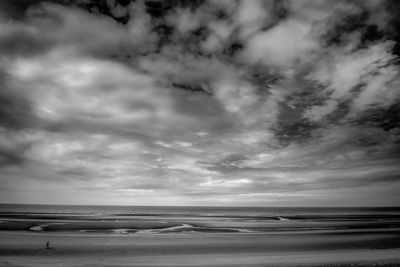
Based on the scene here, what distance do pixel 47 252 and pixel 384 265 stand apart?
29.0m

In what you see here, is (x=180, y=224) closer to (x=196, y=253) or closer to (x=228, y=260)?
(x=196, y=253)

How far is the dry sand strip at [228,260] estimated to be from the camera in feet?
71.9

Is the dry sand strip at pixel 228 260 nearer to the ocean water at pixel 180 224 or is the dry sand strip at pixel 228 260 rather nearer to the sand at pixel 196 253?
the sand at pixel 196 253

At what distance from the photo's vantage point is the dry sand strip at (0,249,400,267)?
21.9 m

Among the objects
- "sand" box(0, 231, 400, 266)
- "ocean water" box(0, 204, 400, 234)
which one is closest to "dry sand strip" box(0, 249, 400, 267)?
"sand" box(0, 231, 400, 266)

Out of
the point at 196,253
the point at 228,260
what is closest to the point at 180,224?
the point at 196,253

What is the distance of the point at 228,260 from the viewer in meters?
24.4

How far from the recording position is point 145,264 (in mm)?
22312

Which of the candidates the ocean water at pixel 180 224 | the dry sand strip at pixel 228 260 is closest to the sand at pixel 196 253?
the dry sand strip at pixel 228 260

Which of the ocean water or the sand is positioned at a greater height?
the ocean water

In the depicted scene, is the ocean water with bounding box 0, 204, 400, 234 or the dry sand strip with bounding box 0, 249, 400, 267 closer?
the dry sand strip with bounding box 0, 249, 400, 267

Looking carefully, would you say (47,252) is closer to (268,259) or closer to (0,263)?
(0,263)

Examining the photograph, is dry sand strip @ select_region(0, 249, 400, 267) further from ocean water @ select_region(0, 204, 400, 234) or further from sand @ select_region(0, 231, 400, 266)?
ocean water @ select_region(0, 204, 400, 234)

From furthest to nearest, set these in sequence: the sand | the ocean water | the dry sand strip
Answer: the ocean water → the sand → the dry sand strip
